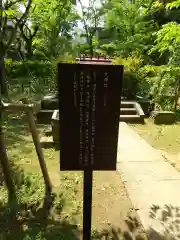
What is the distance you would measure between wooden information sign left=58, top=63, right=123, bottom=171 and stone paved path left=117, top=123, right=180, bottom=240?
4.42 ft

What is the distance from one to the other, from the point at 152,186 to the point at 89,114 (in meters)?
2.52

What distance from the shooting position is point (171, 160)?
224 inches

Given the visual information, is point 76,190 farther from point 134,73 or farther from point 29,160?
point 134,73

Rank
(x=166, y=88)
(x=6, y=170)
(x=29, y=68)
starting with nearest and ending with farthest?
(x=6, y=170), (x=166, y=88), (x=29, y=68)

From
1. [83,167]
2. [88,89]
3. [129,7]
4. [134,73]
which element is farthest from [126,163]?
[129,7]

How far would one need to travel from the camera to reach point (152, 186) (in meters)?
4.41

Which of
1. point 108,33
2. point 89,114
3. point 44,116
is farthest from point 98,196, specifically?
point 108,33

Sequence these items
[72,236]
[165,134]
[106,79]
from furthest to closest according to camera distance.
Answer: [165,134] → [72,236] → [106,79]

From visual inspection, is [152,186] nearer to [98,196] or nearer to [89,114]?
[98,196]

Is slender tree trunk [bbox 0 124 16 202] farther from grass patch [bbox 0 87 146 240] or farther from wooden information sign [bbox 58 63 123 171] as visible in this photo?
wooden information sign [bbox 58 63 123 171]

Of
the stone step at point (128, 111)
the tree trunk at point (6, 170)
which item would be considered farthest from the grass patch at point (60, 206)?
the stone step at point (128, 111)

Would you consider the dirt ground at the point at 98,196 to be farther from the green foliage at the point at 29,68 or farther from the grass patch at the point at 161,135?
the green foliage at the point at 29,68

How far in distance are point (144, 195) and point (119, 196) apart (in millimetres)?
402

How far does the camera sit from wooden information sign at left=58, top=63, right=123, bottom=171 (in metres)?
2.36
